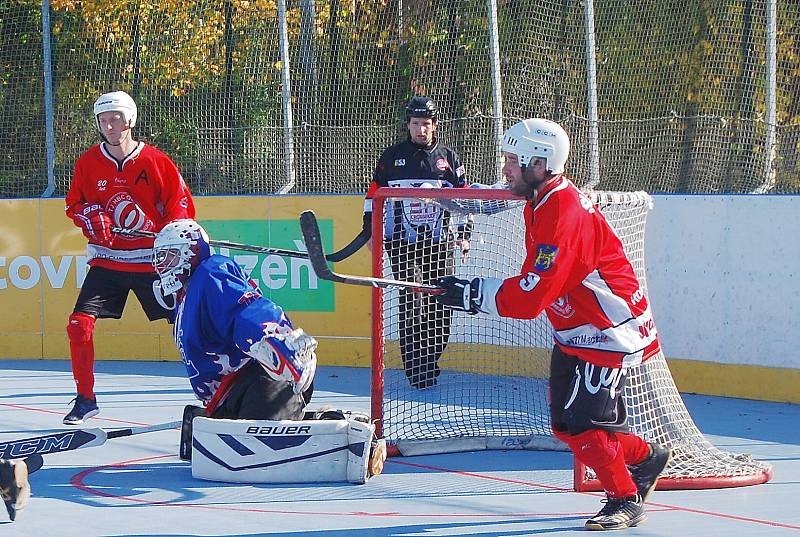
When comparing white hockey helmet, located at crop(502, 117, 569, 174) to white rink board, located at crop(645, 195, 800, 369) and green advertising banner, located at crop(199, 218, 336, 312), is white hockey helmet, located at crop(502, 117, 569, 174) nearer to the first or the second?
white rink board, located at crop(645, 195, 800, 369)

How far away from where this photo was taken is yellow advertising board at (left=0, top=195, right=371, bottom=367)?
871 cm

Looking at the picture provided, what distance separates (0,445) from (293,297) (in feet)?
12.1

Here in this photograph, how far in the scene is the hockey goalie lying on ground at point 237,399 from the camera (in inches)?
199

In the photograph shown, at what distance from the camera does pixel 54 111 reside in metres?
9.52

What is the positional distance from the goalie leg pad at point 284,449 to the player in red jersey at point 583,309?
3.04ft

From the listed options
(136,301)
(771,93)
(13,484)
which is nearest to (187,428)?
(13,484)

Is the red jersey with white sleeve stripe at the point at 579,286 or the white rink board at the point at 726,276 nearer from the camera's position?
the red jersey with white sleeve stripe at the point at 579,286

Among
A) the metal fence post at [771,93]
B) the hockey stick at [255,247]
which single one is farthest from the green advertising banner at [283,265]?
the metal fence post at [771,93]

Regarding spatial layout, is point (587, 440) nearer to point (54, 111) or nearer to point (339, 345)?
point (339, 345)

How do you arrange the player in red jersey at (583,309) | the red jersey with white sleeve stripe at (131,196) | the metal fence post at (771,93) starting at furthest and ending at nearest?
1. the metal fence post at (771,93)
2. the red jersey with white sleeve stripe at (131,196)
3. the player in red jersey at (583,309)

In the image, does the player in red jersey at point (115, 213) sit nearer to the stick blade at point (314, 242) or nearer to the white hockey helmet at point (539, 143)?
the stick blade at point (314, 242)

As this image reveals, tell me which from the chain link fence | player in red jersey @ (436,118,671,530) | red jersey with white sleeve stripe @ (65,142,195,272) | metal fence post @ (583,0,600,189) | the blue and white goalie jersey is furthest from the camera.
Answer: metal fence post @ (583,0,600,189)

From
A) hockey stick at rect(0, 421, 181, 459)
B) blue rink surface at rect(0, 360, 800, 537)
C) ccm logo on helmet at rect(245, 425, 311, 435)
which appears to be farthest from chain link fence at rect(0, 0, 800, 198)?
hockey stick at rect(0, 421, 181, 459)

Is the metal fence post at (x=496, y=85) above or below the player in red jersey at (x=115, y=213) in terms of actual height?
above
